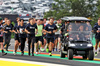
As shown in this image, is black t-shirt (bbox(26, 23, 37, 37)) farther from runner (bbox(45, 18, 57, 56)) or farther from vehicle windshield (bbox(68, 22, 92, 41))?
vehicle windshield (bbox(68, 22, 92, 41))

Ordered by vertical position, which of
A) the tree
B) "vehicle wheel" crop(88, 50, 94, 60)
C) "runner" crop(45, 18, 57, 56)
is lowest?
the tree

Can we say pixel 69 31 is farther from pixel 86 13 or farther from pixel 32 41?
pixel 86 13

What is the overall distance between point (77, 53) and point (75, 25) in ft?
4.22

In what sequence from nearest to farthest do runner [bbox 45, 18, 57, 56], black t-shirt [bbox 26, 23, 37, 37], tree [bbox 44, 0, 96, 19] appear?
black t-shirt [bbox 26, 23, 37, 37], runner [bbox 45, 18, 57, 56], tree [bbox 44, 0, 96, 19]

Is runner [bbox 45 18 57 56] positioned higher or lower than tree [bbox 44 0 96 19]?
higher

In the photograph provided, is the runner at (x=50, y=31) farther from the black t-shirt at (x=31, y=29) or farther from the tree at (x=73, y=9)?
the tree at (x=73, y=9)

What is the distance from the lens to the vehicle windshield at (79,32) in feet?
43.8

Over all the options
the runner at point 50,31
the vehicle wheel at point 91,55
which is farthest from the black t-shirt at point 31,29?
the vehicle wheel at point 91,55

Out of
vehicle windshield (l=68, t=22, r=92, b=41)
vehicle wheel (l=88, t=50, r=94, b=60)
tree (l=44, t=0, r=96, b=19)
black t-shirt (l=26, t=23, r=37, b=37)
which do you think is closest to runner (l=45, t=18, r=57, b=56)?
black t-shirt (l=26, t=23, r=37, b=37)

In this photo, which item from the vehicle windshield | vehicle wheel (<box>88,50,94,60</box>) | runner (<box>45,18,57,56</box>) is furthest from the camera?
runner (<box>45,18,57,56</box>)

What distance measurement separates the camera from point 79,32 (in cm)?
1341

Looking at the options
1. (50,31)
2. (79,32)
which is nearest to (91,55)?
(79,32)

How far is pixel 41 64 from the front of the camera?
11.8m

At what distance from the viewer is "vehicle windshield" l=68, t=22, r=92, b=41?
1334cm
